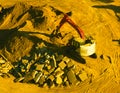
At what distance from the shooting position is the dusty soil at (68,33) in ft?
48.8

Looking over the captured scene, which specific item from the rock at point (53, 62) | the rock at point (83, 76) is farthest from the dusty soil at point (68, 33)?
the rock at point (53, 62)

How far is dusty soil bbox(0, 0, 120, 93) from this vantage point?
14.9 meters

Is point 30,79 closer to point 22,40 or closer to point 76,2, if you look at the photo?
point 22,40

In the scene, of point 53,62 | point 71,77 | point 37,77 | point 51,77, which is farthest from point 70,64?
point 37,77

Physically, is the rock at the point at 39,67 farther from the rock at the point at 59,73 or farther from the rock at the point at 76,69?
the rock at the point at 76,69

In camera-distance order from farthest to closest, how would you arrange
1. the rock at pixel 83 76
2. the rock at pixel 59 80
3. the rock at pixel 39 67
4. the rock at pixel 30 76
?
the rock at pixel 39 67
the rock at pixel 30 76
the rock at pixel 83 76
the rock at pixel 59 80

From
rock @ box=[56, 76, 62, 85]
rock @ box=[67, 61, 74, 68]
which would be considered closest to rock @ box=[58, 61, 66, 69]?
rock @ box=[67, 61, 74, 68]

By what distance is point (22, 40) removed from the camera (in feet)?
54.5

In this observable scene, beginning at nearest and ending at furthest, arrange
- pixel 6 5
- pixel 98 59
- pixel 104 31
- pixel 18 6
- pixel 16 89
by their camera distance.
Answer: pixel 16 89, pixel 98 59, pixel 104 31, pixel 18 6, pixel 6 5

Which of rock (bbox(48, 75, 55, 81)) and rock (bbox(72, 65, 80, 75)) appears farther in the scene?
rock (bbox(72, 65, 80, 75))

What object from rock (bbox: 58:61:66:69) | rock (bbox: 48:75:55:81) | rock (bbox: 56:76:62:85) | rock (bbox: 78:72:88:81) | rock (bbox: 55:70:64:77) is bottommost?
rock (bbox: 78:72:88:81)

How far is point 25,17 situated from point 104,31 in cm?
454

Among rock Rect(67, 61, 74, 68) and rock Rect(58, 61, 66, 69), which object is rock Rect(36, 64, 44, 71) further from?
rock Rect(67, 61, 74, 68)

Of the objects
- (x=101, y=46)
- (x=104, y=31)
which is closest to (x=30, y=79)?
(x=101, y=46)
